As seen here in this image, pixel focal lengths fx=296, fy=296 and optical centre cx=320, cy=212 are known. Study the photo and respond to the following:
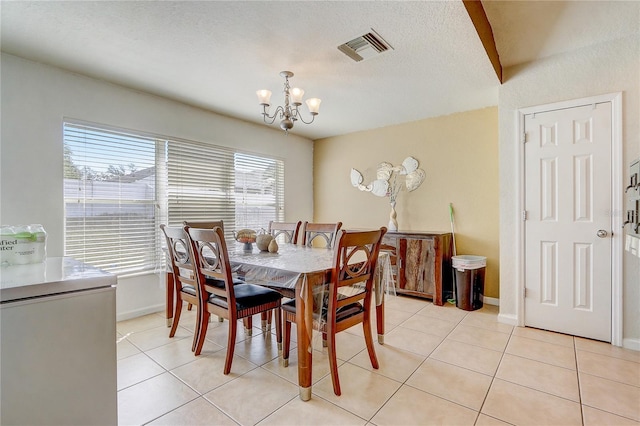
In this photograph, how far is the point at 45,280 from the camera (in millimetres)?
997

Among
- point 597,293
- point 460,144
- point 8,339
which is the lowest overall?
point 597,293

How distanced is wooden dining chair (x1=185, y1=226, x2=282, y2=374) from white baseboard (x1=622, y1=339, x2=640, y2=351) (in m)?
2.77

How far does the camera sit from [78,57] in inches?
96.1

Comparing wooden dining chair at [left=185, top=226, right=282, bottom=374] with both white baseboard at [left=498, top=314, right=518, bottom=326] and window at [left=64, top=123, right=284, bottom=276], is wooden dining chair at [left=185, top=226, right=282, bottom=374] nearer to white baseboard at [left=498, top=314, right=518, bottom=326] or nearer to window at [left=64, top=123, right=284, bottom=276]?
window at [left=64, top=123, right=284, bottom=276]

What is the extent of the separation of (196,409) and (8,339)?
110 centimetres

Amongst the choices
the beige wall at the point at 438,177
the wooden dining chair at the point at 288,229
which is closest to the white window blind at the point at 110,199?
the wooden dining chair at the point at 288,229

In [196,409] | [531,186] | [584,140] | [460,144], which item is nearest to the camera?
[196,409]

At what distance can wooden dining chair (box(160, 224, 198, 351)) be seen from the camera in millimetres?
2305

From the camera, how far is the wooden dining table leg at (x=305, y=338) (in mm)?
1727

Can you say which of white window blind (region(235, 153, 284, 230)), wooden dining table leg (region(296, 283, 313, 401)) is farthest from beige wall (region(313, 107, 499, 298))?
wooden dining table leg (region(296, 283, 313, 401))

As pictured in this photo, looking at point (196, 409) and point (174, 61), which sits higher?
point (174, 61)

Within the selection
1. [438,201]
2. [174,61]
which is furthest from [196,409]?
[438,201]

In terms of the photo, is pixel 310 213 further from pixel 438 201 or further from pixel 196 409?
pixel 196 409

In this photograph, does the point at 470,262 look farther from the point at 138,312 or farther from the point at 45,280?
the point at 138,312
